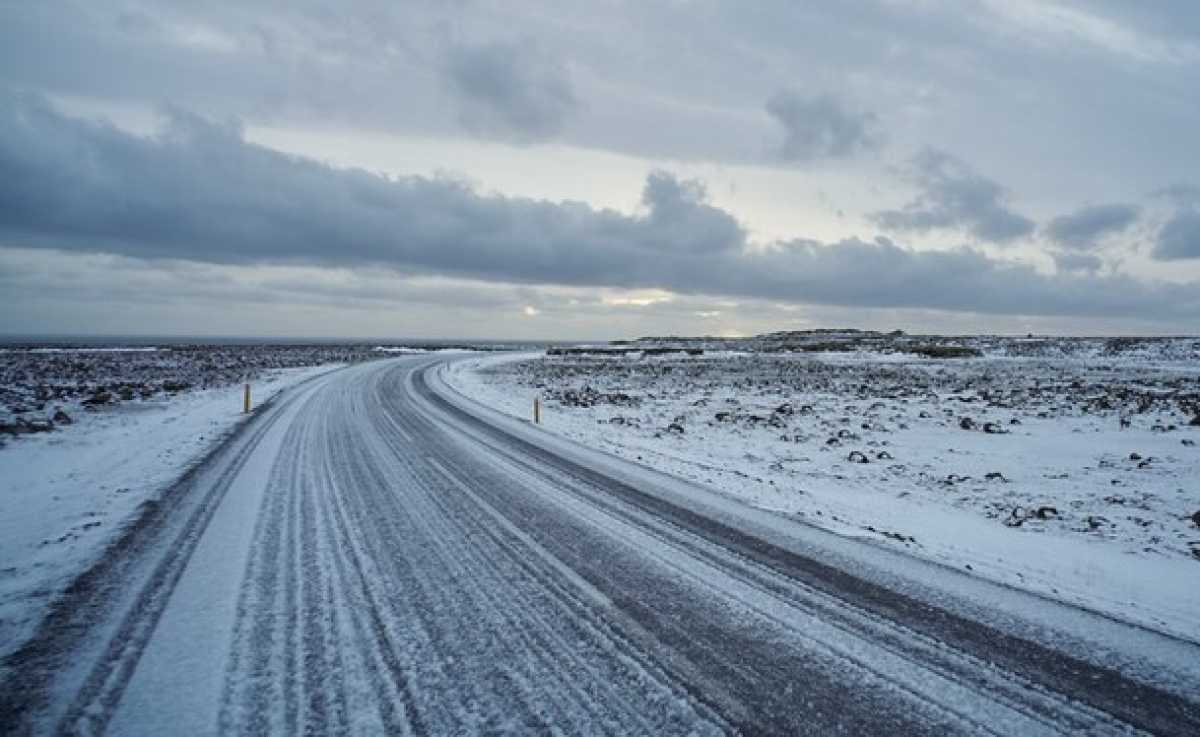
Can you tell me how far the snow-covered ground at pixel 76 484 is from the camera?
551cm

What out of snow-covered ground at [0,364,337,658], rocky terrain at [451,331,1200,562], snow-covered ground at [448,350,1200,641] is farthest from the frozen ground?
rocky terrain at [451,331,1200,562]

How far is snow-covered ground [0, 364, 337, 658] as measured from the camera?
5.51 meters

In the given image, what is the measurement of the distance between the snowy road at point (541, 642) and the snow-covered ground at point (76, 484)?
35 centimetres

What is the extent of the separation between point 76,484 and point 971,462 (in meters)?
16.6

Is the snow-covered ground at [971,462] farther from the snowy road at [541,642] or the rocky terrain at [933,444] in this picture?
the snowy road at [541,642]

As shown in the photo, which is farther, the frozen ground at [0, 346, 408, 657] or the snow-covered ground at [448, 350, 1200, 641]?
the snow-covered ground at [448, 350, 1200, 641]

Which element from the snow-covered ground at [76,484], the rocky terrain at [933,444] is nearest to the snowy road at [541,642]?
the snow-covered ground at [76,484]

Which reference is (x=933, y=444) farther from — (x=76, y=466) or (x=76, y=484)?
(x=76, y=466)

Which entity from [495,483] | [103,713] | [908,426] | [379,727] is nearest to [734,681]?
[379,727]

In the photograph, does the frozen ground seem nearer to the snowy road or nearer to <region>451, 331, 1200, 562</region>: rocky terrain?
the snowy road

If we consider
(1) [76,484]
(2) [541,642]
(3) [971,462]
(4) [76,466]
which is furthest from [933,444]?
(4) [76,466]

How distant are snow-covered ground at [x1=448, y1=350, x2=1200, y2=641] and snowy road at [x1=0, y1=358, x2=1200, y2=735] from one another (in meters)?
1.32

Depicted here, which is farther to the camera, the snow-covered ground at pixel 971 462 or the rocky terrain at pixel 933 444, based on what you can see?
the rocky terrain at pixel 933 444

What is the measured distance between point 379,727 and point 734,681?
87.2 inches
